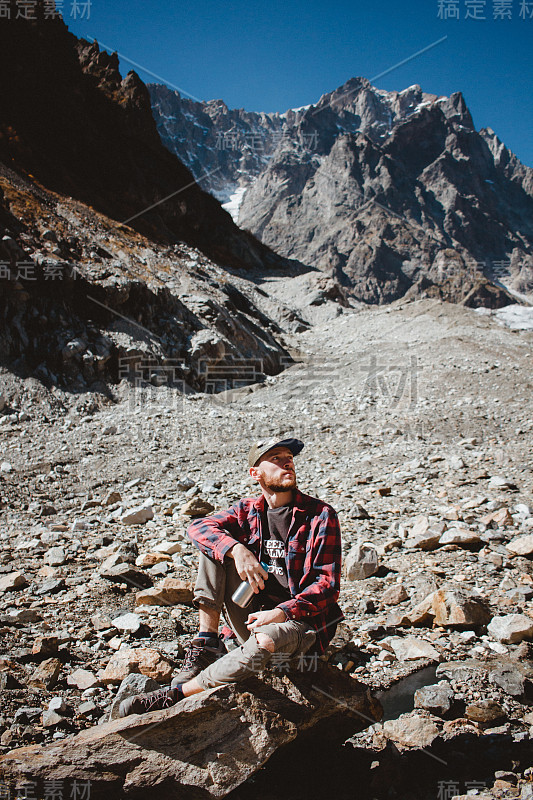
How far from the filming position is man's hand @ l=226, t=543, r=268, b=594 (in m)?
2.35

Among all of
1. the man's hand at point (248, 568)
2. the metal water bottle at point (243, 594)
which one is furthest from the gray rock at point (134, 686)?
the man's hand at point (248, 568)

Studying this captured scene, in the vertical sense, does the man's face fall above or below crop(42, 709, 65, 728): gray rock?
above

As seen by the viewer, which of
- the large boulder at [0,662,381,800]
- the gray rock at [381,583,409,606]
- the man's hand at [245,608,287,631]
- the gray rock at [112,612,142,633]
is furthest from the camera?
the gray rock at [381,583,409,606]

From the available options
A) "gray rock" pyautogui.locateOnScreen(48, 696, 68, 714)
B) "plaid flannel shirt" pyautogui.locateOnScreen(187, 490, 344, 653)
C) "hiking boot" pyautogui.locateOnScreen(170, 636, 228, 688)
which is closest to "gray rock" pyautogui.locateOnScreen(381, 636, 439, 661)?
"plaid flannel shirt" pyautogui.locateOnScreen(187, 490, 344, 653)

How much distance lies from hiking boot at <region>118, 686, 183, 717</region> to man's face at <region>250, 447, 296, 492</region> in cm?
113

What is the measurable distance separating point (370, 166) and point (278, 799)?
128 meters

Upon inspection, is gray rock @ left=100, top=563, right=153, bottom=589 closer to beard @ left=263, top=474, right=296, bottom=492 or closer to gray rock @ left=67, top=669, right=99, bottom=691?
gray rock @ left=67, top=669, right=99, bottom=691

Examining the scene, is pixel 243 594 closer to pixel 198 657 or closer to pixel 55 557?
pixel 198 657

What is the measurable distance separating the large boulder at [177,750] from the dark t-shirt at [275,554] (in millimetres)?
496

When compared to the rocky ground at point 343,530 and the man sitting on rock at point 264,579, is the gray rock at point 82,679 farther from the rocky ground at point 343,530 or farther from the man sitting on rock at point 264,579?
the man sitting on rock at point 264,579

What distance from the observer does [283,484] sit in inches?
102

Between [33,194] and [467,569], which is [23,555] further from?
[33,194]

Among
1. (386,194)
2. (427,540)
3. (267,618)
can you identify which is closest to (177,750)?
(267,618)

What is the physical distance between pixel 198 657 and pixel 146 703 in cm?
39
